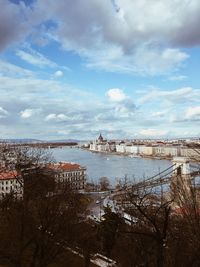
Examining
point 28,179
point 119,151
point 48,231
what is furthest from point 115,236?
point 119,151

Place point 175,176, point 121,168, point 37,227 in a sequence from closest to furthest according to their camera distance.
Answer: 1. point 37,227
2. point 175,176
3. point 121,168

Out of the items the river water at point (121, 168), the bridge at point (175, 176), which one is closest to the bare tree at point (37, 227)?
the bridge at point (175, 176)

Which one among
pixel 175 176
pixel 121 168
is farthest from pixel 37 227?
pixel 121 168

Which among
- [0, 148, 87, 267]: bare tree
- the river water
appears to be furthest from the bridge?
[0, 148, 87, 267]: bare tree

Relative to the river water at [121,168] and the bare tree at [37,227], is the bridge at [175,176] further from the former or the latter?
the bare tree at [37,227]

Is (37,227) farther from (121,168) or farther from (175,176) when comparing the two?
(121,168)

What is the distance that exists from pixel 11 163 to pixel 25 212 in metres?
3.68

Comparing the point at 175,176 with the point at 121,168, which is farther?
the point at 121,168

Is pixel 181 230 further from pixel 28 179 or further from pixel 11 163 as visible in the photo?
pixel 11 163

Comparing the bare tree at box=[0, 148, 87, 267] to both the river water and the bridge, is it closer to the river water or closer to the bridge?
the bridge

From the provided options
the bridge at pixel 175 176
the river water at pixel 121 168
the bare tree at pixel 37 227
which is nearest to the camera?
the bare tree at pixel 37 227

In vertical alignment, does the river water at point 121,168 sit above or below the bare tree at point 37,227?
below

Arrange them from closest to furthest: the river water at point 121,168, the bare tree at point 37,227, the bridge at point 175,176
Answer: the bare tree at point 37,227, the bridge at point 175,176, the river water at point 121,168

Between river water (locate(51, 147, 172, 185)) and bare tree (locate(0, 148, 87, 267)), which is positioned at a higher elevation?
bare tree (locate(0, 148, 87, 267))
